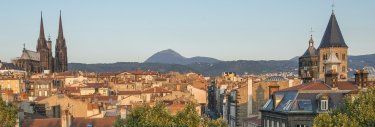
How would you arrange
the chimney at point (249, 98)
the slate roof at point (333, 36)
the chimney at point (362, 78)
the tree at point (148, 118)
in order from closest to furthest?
the tree at point (148, 118) < the chimney at point (362, 78) < the chimney at point (249, 98) < the slate roof at point (333, 36)

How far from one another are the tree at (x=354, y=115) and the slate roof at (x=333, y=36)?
112 metres

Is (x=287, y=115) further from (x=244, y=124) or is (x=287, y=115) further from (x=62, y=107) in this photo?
(x=62, y=107)

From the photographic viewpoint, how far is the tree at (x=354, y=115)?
32303 millimetres

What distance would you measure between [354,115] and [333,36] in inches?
4535

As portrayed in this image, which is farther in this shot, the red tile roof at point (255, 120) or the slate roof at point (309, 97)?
the red tile roof at point (255, 120)

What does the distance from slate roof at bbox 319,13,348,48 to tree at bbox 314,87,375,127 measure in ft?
367

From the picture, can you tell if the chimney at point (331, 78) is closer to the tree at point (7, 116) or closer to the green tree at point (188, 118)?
the green tree at point (188, 118)

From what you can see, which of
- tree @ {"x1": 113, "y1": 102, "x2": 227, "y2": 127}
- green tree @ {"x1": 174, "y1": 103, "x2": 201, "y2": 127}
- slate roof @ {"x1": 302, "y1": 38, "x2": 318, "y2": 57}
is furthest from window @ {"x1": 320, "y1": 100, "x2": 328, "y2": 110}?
slate roof @ {"x1": 302, "y1": 38, "x2": 318, "y2": 57}

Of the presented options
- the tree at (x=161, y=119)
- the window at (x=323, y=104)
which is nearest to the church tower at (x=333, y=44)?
the window at (x=323, y=104)

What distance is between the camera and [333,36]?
5728 inches

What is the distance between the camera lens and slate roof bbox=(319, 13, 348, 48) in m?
144

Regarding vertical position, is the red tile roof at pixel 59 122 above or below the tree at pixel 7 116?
below

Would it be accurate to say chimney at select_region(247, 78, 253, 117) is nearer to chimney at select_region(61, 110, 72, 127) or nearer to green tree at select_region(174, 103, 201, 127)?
chimney at select_region(61, 110, 72, 127)

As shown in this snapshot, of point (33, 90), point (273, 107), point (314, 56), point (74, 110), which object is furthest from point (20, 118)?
point (314, 56)
